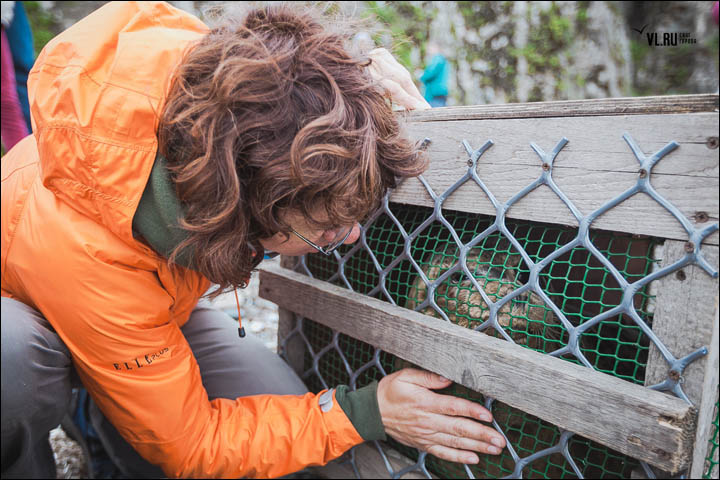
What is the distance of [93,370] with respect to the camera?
4.23ft

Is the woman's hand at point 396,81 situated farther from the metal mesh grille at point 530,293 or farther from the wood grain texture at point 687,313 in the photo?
the wood grain texture at point 687,313

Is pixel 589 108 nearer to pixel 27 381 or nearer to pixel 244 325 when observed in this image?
pixel 27 381

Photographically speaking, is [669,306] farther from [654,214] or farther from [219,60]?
[219,60]

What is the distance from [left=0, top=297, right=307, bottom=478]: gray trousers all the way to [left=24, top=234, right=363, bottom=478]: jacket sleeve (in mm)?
65

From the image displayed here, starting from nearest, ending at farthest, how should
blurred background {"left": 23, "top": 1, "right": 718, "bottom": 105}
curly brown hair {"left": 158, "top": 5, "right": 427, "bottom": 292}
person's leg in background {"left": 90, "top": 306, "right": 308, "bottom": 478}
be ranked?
1. curly brown hair {"left": 158, "top": 5, "right": 427, "bottom": 292}
2. person's leg in background {"left": 90, "top": 306, "right": 308, "bottom": 478}
3. blurred background {"left": 23, "top": 1, "right": 718, "bottom": 105}

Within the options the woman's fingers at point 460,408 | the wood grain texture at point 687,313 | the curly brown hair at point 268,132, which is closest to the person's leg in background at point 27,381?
the curly brown hair at point 268,132

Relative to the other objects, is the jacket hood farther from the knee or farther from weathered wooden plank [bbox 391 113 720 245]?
weathered wooden plank [bbox 391 113 720 245]

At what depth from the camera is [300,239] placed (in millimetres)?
1210

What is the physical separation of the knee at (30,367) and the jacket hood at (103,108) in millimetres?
397

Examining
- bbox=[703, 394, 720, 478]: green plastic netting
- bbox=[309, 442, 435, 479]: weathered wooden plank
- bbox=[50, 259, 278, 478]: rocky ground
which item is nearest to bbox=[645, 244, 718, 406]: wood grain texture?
bbox=[703, 394, 720, 478]: green plastic netting

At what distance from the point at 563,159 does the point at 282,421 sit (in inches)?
42.8

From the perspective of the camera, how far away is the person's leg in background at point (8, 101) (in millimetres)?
2752

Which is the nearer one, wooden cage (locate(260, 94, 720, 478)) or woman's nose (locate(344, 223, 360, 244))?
wooden cage (locate(260, 94, 720, 478))

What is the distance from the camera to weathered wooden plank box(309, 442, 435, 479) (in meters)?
1.60
